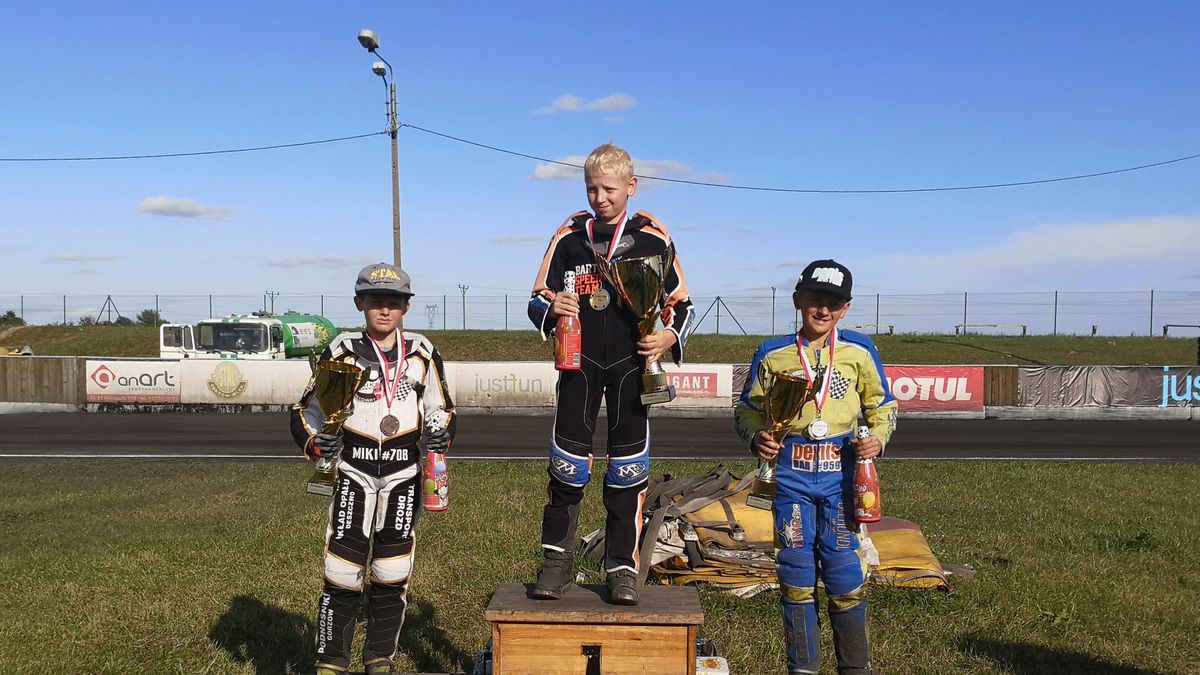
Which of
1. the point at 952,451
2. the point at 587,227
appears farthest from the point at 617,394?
the point at 952,451

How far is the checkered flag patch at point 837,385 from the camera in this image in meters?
4.35

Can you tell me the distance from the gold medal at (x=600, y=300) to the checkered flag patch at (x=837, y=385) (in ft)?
3.80

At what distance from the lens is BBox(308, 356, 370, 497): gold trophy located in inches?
165

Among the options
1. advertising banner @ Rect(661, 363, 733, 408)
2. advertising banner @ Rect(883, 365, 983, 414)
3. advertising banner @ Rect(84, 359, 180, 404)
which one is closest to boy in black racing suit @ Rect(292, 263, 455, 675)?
advertising banner @ Rect(661, 363, 733, 408)

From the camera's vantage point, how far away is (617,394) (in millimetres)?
4402

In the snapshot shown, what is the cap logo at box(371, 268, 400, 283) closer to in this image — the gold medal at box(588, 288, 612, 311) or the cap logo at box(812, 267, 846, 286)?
the gold medal at box(588, 288, 612, 311)

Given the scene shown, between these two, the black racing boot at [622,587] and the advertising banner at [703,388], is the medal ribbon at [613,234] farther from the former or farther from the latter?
the advertising banner at [703,388]

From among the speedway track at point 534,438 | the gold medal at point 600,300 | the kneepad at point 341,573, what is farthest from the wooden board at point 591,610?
the speedway track at point 534,438

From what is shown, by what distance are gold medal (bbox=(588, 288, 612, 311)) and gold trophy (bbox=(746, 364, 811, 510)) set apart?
0.93 m

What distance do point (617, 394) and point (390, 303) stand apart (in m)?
1.31

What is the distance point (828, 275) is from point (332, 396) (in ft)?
8.53

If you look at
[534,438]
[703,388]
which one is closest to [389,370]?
[534,438]

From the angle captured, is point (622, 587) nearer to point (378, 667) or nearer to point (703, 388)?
point (378, 667)

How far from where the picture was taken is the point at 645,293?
4273 mm
